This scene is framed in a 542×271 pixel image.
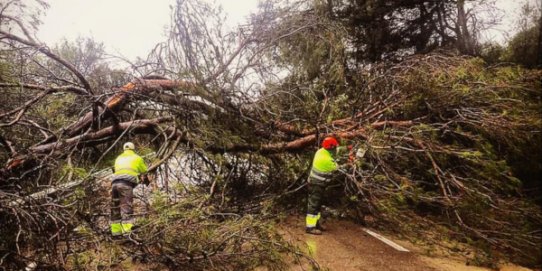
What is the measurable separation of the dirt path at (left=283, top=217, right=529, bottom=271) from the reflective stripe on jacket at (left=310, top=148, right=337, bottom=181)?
2.80 ft

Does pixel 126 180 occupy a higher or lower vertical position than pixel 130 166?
lower

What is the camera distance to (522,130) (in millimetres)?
5113

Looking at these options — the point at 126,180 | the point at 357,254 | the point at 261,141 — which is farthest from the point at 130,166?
the point at 357,254

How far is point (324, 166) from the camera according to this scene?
508cm

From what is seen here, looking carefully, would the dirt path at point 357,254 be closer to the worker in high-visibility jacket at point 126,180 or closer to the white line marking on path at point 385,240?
the white line marking on path at point 385,240

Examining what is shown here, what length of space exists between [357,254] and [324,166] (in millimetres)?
1261

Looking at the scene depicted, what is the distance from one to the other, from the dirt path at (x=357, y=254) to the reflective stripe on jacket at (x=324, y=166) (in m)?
0.85

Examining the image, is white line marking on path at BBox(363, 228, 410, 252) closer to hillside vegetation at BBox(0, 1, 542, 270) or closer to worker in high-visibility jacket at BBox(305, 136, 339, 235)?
hillside vegetation at BBox(0, 1, 542, 270)

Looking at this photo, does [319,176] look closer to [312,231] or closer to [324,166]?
[324,166]

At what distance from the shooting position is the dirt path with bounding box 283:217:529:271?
4.19m

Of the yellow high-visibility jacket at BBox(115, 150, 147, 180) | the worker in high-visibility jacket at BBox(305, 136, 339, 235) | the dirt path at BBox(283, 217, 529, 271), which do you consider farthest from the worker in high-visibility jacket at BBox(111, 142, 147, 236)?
the worker in high-visibility jacket at BBox(305, 136, 339, 235)

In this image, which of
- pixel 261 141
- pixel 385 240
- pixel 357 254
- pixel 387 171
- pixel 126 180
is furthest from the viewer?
pixel 261 141

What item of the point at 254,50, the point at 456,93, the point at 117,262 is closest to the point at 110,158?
the point at 117,262

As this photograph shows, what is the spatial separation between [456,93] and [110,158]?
5547 millimetres
